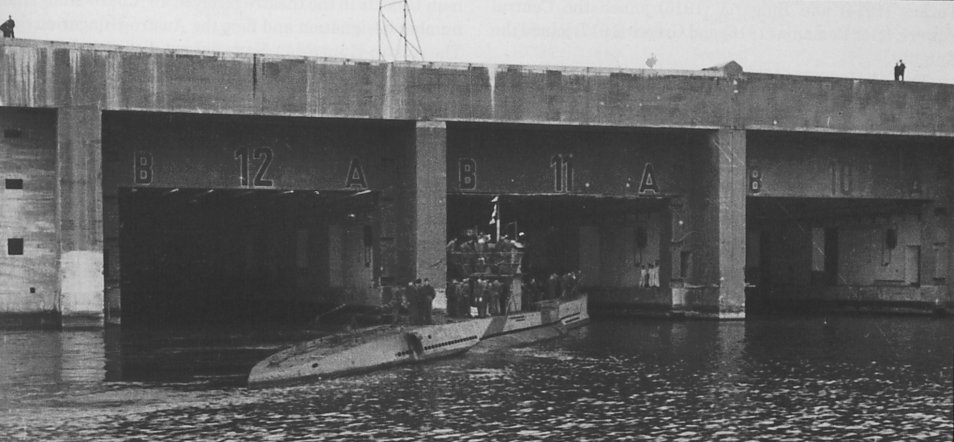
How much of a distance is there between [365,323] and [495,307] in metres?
14.3

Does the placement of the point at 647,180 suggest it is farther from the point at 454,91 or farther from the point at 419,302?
the point at 419,302

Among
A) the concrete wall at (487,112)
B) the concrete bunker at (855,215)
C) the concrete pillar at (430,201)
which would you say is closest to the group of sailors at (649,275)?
the concrete bunker at (855,215)

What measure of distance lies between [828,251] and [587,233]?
15018 millimetres

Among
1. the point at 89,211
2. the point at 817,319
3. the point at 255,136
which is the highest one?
the point at 255,136

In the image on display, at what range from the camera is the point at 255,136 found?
56.7 metres

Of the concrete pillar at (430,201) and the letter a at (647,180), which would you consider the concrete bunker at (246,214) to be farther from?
the letter a at (647,180)

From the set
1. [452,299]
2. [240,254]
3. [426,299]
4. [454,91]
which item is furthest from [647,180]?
[240,254]

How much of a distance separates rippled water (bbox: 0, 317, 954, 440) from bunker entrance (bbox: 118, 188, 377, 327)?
2079 cm

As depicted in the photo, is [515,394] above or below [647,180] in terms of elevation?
below

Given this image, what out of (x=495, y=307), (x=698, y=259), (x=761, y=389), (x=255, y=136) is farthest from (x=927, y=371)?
(x=255, y=136)

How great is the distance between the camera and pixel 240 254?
3925 inches

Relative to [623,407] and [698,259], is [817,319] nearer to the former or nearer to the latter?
[698,259]

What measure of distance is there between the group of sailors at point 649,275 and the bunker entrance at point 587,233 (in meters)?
0.18

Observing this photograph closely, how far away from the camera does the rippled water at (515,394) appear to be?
83.3 feet
